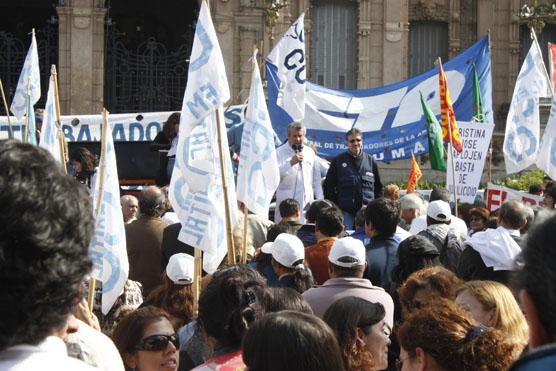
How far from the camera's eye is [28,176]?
2.67m

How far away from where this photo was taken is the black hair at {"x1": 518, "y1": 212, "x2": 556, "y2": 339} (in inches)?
101

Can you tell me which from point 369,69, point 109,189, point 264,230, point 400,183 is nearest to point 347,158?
point 264,230

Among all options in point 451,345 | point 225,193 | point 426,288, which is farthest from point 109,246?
point 451,345

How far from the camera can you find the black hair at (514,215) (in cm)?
854

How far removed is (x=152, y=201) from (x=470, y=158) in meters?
5.35

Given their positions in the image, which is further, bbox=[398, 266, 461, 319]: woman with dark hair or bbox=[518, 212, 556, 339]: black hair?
bbox=[398, 266, 461, 319]: woman with dark hair

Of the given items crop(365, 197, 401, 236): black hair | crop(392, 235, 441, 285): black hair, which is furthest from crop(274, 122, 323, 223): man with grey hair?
crop(392, 235, 441, 285): black hair

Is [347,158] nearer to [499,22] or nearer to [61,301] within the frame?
[61,301]

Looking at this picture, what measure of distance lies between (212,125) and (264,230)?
200 cm

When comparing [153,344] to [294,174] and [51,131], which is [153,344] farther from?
[294,174]

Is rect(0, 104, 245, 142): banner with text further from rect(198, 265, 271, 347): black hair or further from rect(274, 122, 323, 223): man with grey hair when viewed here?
rect(198, 265, 271, 347): black hair

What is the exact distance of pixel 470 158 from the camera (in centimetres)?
1387

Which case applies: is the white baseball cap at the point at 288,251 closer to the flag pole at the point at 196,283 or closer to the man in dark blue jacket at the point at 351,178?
the flag pole at the point at 196,283

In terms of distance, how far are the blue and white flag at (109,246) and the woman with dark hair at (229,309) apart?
80.5 inches
